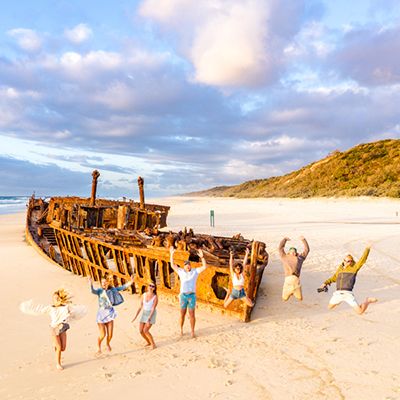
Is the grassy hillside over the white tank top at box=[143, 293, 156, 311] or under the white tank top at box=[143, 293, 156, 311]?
over

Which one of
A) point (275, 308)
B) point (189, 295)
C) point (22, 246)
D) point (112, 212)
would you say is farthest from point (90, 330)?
point (22, 246)

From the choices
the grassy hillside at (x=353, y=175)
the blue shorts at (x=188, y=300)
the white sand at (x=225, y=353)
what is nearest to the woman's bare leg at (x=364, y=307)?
the white sand at (x=225, y=353)

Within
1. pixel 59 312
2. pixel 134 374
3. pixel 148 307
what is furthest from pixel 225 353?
pixel 59 312

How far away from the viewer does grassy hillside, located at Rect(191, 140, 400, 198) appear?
52122 mm

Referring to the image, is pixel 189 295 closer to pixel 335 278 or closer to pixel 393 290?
pixel 335 278

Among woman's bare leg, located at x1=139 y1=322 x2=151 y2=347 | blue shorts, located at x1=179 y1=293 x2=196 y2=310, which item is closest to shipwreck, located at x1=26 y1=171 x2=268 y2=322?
blue shorts, located at x1=179 y1=293 x2=196 y2=310

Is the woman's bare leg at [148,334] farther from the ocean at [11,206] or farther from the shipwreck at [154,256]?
the ocean at [11,206]

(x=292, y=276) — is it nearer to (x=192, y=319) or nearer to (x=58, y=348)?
(x=192, y=319)

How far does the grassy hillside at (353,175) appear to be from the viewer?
171ft

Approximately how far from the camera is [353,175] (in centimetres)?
6425

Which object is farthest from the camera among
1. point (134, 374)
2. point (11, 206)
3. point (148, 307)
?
point (11, 206)

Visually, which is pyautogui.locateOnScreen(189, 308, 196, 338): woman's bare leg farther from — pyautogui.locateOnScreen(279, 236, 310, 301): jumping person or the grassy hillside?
the grassy hillside

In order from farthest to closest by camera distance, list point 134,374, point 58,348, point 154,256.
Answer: point 154,256, point 58,348, point 134,374

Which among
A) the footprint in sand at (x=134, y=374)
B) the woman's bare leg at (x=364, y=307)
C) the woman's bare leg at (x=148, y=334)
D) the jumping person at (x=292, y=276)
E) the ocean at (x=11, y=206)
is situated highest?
A: the ocean at (x=11, y=206)
